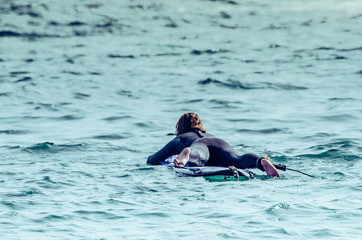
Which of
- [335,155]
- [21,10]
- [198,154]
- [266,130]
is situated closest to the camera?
[198,154]

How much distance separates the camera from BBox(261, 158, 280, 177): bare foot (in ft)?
36.7

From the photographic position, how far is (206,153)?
1195cm

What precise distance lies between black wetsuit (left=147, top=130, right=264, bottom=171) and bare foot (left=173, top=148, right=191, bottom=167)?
17cm

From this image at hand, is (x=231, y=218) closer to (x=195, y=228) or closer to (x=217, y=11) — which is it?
(x=195, y=228)

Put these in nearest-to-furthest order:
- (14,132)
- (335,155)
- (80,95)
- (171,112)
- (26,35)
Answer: (335,155), (14,132), (171,112), (80,95), (26,35)

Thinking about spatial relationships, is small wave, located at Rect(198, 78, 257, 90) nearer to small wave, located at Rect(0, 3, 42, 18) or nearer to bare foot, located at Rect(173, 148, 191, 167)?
bare foot, located at Rect(173, 148, 191, 167)

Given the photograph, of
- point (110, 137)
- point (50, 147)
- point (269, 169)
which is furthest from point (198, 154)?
point (110, 137)

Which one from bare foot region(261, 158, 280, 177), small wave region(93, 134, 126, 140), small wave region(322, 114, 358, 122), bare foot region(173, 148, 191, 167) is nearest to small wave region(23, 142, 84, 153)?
small wave region(93, 134, 126, 140)

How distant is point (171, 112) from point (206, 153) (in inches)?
317

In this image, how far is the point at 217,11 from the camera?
43.4 metres

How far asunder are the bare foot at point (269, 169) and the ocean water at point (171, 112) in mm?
150

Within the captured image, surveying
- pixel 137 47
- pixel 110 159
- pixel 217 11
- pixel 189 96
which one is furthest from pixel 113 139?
pixel 217 11

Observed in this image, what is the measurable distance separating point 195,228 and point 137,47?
25.6 m

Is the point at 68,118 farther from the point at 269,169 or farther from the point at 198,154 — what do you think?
the point at 269,169
